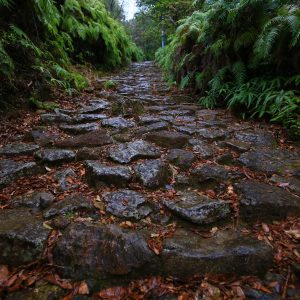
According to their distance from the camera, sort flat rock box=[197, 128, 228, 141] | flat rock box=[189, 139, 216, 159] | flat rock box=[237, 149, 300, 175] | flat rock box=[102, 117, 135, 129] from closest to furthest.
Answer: flat rock box=[237, 149, 300, 175], flat rock box=[189, 139, 216, 159], flat rock box=[197, 128, 228, 141], flat rock box=[102, 117, 135, 129]

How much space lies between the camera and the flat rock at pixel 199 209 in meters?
1.98

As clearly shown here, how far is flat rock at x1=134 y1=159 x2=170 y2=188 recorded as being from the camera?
95.0 inches

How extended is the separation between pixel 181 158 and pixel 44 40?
4161 mm

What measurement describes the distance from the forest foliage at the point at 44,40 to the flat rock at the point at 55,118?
0.61 m

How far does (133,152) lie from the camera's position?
9.46 feet

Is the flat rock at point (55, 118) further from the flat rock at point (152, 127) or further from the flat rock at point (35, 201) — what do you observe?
the flat rock at point (35, 201)

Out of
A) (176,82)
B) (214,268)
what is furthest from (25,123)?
(176,82)

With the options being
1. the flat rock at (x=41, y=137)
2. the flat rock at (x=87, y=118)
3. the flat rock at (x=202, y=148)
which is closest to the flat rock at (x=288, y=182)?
the flat rock at (x=202, y=148)

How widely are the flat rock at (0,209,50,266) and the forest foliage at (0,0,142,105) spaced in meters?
2.46

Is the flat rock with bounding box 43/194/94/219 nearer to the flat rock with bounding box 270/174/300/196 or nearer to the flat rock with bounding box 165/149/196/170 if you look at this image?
the flat rock with bounding box 165/149/196/170

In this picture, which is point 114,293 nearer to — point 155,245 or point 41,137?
point 155,245

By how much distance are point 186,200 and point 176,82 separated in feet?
16.6

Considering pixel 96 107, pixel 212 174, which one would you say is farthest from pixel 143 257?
pixel 96 107

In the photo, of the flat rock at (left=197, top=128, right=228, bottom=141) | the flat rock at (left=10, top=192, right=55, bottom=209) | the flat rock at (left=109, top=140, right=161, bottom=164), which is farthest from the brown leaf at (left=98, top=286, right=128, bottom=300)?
the flat rock at (left=197, top=128, right=228, bottom=141)
